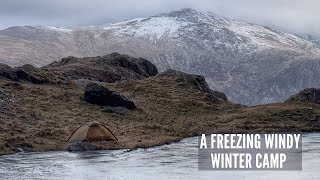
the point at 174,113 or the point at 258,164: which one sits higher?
the point at 258,164

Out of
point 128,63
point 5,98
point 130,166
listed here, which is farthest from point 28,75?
point 130,166

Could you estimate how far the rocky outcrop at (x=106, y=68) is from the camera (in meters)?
112

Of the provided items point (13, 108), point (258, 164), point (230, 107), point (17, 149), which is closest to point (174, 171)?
point (258, 164)

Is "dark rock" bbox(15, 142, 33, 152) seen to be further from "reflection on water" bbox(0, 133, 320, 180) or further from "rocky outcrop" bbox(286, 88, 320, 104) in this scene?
"rocky outcrop" bbox(286, 88, 320, 104)

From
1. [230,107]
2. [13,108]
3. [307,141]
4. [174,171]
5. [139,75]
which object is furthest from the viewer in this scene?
[139,75]

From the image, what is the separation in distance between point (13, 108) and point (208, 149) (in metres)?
27.0

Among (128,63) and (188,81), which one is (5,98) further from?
(128,63)

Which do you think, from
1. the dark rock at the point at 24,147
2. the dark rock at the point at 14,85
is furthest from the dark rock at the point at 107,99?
the dark rock at the point at 24,147

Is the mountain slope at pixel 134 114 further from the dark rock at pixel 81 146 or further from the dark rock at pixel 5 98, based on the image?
the dark rock at pixel 81 146

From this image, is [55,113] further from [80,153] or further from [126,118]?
[80,153]

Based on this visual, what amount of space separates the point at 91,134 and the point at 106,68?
72.6 metres

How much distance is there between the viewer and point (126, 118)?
72.1 meters

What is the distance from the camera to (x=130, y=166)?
38188mm

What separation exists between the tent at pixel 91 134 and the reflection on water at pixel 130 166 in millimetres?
5108
